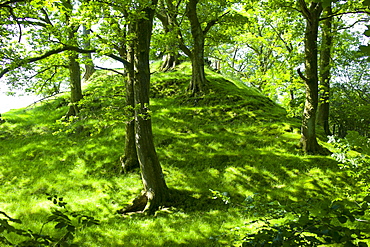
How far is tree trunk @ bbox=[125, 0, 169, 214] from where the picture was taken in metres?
7.23

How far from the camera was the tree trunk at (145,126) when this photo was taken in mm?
7234

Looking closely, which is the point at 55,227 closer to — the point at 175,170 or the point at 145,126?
the point at 145,126

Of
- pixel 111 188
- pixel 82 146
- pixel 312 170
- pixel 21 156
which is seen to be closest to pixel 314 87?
pixel 312 170

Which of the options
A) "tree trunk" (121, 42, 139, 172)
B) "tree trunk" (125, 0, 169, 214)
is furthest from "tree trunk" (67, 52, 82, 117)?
"tree trunk" (125, 0, 169, 214)

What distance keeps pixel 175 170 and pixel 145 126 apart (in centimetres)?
268

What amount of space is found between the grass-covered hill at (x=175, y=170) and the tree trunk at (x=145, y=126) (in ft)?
1.73

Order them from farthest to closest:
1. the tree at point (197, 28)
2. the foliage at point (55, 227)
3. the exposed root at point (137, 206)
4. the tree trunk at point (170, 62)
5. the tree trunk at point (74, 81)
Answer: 1. the tree trunk at point (170, 62)
2. the tree trunk at point (74, 81)
3. the tree at point (197, 28)
4. the exposed root at point (137, 206)
5. the foliage at point (55, 227)

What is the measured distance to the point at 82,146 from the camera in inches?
466

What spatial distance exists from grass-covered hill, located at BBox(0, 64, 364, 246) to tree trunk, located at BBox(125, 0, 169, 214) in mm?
528


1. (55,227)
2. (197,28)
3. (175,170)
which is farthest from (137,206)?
(197,28)

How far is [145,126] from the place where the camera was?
750 cm

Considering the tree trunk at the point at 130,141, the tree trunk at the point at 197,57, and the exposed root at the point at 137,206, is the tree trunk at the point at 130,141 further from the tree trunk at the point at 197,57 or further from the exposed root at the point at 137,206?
the tree trunk at the point at 197,57

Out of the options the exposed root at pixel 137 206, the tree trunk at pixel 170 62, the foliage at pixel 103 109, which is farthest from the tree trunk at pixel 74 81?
the exposed root at pixel 137 206

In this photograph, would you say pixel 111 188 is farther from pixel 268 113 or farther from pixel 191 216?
pixel 268 113
